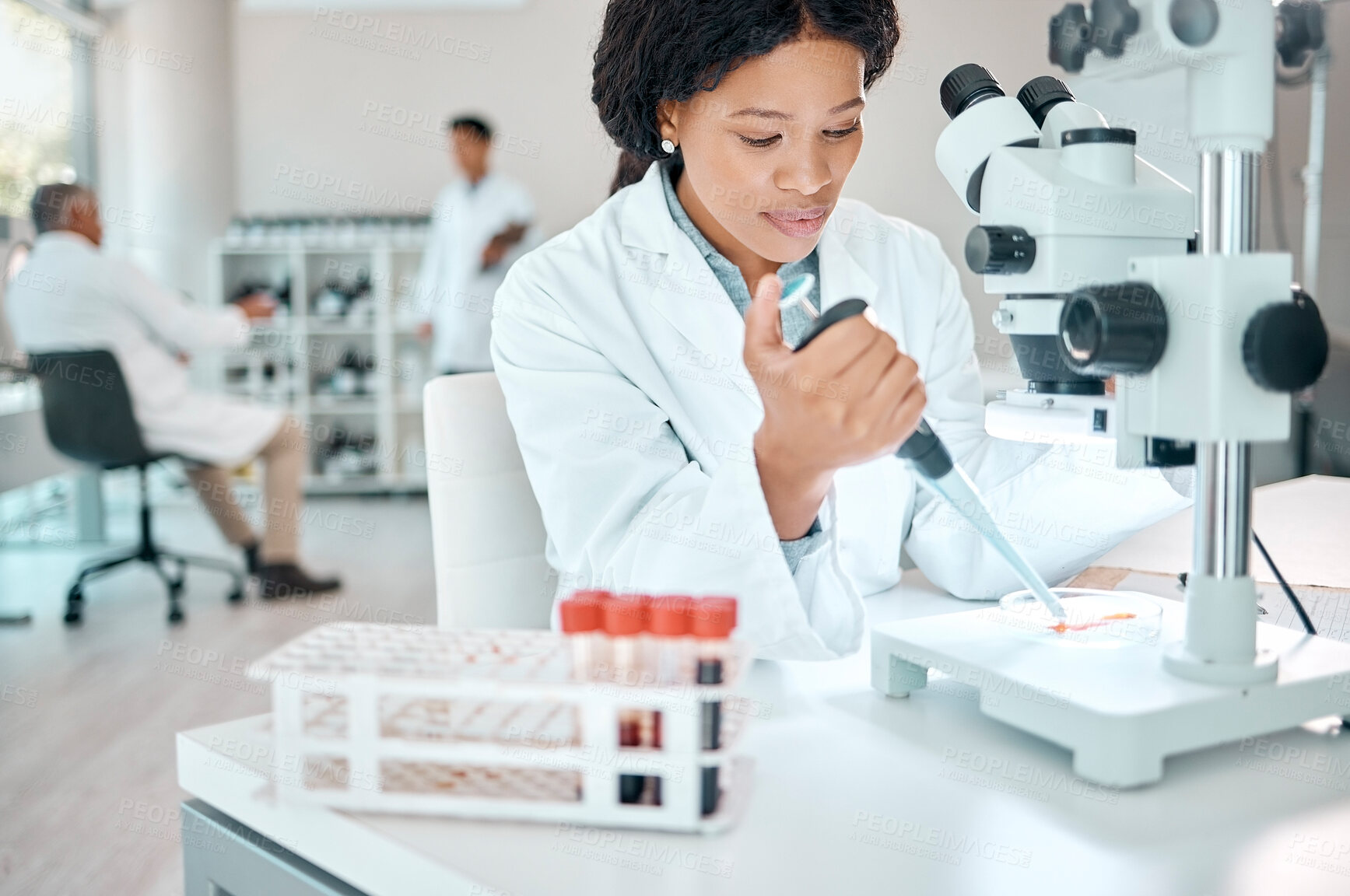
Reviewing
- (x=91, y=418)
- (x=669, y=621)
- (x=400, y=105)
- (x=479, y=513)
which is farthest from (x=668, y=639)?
A: (x=400, y=105)

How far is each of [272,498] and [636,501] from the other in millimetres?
3130

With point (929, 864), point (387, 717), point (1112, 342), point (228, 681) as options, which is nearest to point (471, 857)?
point (387, 717)

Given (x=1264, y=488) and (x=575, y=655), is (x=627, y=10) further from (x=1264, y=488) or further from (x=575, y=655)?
(x=1264, y=488)

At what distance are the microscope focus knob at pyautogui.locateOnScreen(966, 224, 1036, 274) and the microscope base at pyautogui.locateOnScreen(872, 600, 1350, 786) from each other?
261 mm

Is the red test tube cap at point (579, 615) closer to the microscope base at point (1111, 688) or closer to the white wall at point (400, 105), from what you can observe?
the microscope base at point (1111, 688)

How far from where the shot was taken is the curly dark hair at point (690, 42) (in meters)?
1.07

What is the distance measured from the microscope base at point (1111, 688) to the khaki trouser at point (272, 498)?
3.31 m

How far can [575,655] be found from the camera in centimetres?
58

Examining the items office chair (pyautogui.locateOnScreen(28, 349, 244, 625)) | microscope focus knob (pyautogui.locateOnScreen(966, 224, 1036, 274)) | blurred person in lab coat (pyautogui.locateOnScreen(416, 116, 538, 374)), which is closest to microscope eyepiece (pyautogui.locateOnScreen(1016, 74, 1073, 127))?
microscope focus knob (pyautogui.locateOnScreen(966, 224, 1036, 274))

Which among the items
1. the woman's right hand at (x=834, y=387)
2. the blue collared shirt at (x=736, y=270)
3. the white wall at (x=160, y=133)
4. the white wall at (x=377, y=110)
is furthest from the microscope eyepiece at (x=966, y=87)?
the white wall at (x=160, y=133)

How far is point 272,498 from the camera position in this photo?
150 inches

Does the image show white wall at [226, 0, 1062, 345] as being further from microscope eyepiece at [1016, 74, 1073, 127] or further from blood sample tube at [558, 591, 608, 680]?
blood sample tube at [558, 591, 608, 680]

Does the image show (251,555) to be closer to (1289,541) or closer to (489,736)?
(1289,541)

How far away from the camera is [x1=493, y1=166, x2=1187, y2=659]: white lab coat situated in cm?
87
